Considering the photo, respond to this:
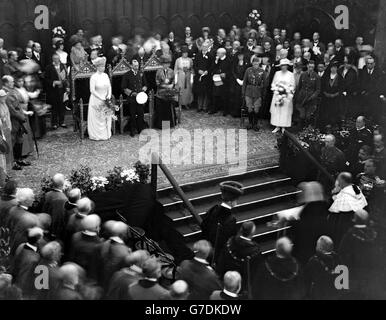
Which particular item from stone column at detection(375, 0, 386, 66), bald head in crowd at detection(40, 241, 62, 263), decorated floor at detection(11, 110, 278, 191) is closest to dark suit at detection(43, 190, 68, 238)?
bald head in crowd at detection(40, 241, 62, 263)

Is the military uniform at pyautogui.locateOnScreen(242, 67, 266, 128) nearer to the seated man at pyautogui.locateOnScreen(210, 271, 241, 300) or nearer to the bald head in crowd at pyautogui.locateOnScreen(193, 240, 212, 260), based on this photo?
the bald head in crowd at pyautogui.locateOnScreen(193, 240, 212, 260)

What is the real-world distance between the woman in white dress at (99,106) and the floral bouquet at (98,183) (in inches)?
109

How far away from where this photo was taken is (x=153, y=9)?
60.1ft

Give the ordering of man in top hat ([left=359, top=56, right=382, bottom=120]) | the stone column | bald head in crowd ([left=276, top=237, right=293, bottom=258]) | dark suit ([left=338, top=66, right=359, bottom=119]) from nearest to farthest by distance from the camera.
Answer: bald head in crowd ([left=276, top=237, right=293, bottom=258]), dark suit ([left=338, top=66, right=359, bottom=119]), man in top hat ([left=359, top=56, right=382, bottom=120]), the stone column

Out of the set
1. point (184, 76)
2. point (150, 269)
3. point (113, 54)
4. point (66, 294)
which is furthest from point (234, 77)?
point (66, 294)

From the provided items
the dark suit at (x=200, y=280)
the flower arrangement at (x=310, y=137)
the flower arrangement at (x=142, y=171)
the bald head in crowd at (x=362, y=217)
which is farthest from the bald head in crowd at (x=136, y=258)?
the flower arrangement at (x=310, y=137)

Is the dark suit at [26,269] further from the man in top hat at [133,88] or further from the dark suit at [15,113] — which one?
the man in top hat at [133,88]

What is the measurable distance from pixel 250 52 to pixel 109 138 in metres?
4.31

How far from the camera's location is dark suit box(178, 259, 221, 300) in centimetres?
806

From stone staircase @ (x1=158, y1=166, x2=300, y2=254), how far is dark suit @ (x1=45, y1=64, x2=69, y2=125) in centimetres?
413

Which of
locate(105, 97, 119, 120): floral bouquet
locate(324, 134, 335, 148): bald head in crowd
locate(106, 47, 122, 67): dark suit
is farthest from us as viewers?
locate(106, 47, 122, 67): dark suit

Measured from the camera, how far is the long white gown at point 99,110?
13.8m

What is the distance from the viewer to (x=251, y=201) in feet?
39.7

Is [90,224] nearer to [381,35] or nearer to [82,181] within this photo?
[82,181]
